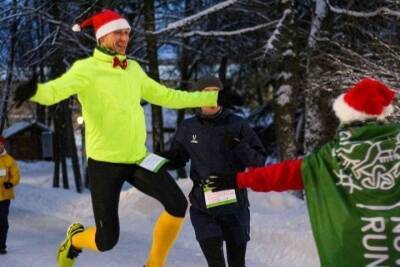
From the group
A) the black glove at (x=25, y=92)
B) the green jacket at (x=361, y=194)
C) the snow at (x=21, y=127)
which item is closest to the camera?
the green jacket at (x=361, y=194)

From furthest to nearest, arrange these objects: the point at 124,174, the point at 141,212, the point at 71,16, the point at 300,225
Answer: the point at 71,16 < the point at 141,212 < the point at 300,225 < the point at 124,174

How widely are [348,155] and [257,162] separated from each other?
2077 millimetres

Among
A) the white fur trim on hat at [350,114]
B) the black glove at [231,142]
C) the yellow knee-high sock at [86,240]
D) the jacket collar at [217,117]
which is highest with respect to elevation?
the white fur trim on hat at [350,114]

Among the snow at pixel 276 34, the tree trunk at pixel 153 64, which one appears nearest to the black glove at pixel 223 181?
the snow at pixel 276 34

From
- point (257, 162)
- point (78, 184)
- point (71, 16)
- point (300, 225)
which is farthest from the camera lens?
point (78, 184)

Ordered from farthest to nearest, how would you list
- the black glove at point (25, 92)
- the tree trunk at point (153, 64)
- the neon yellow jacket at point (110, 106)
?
the tree trunk at point (153, 64), the neon yellow jacket at point (110, 106), the black glove at point (25, 92)

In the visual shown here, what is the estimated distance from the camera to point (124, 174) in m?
5.02

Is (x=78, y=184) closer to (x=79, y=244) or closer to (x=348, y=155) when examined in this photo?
(x=79, y=244)

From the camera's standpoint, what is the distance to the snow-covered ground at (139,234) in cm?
795

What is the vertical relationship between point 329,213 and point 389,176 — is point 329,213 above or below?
below

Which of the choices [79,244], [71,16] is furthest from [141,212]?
[71,16]

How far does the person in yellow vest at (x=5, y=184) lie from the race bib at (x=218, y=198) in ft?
12.7

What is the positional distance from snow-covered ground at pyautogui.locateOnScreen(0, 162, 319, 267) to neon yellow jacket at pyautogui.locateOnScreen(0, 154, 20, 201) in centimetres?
75

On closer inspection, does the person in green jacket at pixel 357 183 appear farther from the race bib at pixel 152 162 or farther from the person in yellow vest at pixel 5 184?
the person in yellow vest at pixel 5 184
